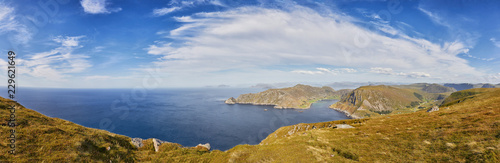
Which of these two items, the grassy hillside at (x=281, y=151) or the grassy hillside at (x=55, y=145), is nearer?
the grassy hillside at (x=55, y=145)

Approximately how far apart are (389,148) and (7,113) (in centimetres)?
5022

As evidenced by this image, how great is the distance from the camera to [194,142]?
13950 centimetres

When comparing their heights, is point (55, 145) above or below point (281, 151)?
above

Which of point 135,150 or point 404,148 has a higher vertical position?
point 404,148

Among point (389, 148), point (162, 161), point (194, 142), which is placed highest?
point (389, 148)

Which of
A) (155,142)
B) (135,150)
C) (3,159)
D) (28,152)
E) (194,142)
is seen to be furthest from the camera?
(194,142)

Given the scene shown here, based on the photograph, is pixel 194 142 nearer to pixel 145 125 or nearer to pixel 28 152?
pixel 145 125

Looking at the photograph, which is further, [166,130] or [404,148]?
[166,130]

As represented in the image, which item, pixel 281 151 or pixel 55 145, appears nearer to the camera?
pixel 55 145

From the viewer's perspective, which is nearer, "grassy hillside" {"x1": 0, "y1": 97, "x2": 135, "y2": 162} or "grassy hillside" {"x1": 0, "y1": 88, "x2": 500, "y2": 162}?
"grassy hillside" {"x1": 0, "y1": 97, "x2": 135, "y2": 162}

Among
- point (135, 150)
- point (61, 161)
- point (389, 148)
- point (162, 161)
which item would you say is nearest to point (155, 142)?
point (135, 150)

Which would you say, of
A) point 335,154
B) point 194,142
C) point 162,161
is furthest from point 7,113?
point 194,142

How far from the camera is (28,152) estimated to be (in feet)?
48.5

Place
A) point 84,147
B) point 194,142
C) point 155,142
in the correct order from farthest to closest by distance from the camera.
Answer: point 194,142, point 155,142, point 84,147
